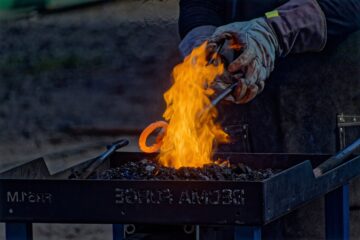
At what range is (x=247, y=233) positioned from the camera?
278 cm

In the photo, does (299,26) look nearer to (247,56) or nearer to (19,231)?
(247,56)

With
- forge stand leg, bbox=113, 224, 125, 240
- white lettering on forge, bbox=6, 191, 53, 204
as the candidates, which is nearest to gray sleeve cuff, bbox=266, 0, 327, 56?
forge stand leg, bbox=113, 224, 125, 240

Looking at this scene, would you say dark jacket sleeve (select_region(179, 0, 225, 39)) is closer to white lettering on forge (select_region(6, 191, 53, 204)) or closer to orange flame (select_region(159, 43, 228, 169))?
orange flame (select_region(159, 43, 228, 169))

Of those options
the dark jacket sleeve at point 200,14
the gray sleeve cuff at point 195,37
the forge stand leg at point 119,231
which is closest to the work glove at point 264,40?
the gray sleeve cuff at point 195,37

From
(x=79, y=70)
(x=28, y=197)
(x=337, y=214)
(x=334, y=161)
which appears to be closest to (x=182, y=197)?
(x=28, y=197)

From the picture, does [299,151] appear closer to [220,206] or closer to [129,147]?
[129,147]

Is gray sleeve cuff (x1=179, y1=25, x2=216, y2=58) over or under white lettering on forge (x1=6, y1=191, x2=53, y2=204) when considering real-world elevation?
over

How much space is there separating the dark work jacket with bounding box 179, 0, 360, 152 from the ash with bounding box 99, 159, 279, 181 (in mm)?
893

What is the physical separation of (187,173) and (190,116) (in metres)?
0.37

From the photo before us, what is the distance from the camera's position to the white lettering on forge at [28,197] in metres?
2.87

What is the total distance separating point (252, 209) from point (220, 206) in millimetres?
93

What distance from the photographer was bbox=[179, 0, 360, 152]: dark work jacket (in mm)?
4117

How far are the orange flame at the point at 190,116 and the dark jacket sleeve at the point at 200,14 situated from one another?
73cm

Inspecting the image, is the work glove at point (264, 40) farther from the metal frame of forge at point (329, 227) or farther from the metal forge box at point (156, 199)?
the metal forge box at point (156, 199)
